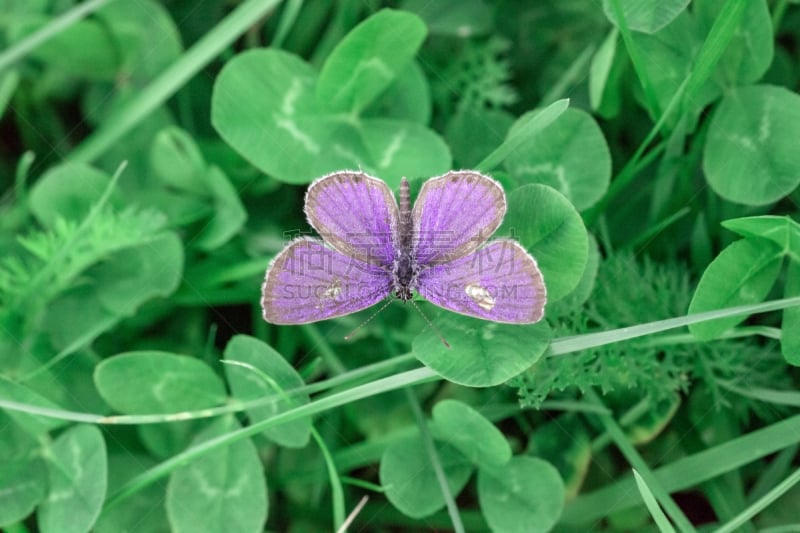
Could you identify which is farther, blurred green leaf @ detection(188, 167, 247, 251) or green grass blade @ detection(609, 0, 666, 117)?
blurred green leaf @ detection(188, 167, 247, 251)

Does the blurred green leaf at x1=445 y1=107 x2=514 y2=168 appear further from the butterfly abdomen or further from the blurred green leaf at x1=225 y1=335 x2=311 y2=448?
the blurred green leaf at x1=225 y1=335 x2=311 y2=448

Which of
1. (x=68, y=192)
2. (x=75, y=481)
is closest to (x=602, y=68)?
(x=68, y=192)

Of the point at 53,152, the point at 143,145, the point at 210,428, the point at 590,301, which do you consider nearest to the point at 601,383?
the point at 590,301

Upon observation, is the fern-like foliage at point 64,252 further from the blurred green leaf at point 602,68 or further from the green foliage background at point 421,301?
the blurred green leaf at point 602,68

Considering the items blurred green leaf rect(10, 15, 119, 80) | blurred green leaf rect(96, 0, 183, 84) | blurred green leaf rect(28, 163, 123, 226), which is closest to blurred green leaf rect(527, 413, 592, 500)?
blurred green leaf rect(28, 163, 123, 226)

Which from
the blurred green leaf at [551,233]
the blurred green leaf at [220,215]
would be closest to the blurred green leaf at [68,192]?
the blurred green leaf at [220,215]

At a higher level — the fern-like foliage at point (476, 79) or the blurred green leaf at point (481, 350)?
the fern-like foliage at point (476, 79)

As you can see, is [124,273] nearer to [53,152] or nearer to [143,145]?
[143,145]
